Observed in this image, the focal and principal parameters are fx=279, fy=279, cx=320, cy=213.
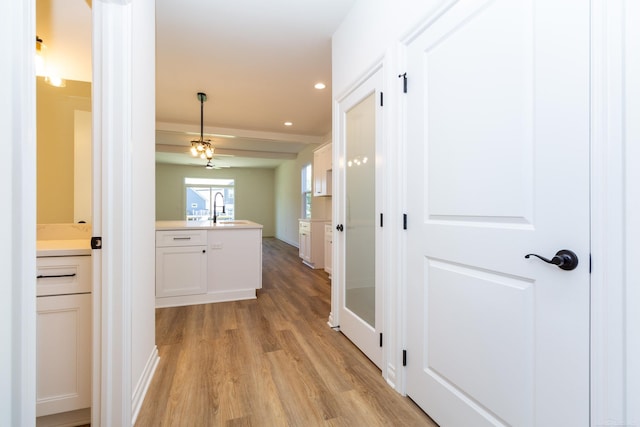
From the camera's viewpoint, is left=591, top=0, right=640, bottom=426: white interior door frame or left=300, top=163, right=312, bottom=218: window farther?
left=300, top=163, right=312, bottom=218: window

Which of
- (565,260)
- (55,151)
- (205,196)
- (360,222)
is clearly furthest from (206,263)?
(205,196)

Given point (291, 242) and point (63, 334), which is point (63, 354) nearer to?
point (63, 334)

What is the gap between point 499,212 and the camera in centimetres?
111

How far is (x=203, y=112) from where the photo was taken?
4727 mm

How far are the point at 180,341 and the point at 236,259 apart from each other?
3.96ft

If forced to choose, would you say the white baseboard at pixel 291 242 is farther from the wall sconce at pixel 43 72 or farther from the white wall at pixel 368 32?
the wall sconce at pixel 43 72

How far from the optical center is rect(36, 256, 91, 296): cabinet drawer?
133cm

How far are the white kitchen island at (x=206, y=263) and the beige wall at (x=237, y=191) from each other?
733 centimetres

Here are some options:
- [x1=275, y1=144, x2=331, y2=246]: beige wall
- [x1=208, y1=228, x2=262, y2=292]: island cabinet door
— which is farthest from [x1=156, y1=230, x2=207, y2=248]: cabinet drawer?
[x1=275, y1=144, x2=331, y2=246]: beige wall

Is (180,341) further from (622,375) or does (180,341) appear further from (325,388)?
(622,375)

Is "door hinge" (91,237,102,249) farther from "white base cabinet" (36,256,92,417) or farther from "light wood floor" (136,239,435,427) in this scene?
"light wood floor" (136,239,435,427)

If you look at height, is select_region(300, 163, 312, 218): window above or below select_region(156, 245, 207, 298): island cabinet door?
above

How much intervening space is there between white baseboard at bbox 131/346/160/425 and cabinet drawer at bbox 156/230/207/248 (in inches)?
53.8

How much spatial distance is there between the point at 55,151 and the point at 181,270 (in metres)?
1.56
